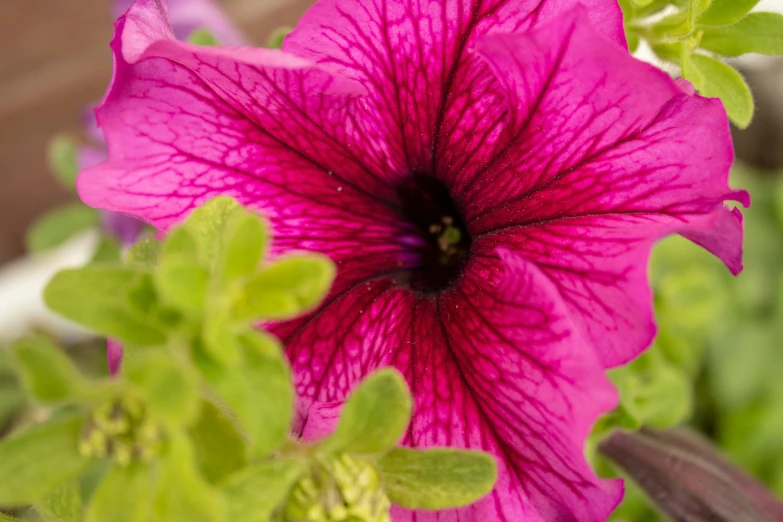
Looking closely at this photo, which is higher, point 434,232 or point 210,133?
point 210,133

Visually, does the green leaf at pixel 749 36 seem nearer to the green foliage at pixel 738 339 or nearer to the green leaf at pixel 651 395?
the green leaf at pixel 651 395

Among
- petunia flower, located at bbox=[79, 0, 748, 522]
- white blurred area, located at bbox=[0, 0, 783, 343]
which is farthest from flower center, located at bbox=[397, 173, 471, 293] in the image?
white blurred area, located at bbox=[0, 0, 783, 343]

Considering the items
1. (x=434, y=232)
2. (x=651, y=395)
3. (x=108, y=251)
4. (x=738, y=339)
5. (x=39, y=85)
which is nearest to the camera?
(x=434, y=232)

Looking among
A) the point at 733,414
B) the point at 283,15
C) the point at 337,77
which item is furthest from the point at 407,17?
the point at 283,15

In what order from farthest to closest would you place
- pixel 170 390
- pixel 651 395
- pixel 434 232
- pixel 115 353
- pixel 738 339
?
pixel 738 339, pixel 651 395, pixel 434 232, pixel 115 353, pixel 170 390

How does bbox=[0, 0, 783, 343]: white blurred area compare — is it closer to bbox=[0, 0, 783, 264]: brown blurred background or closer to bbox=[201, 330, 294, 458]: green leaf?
bbox=[0, 0, 783, 264]: brown blurred background


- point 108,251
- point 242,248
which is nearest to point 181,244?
point 242,248

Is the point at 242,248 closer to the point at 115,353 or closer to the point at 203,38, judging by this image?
the point at 115,353

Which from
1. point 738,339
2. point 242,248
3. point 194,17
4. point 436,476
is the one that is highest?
point 194,17
